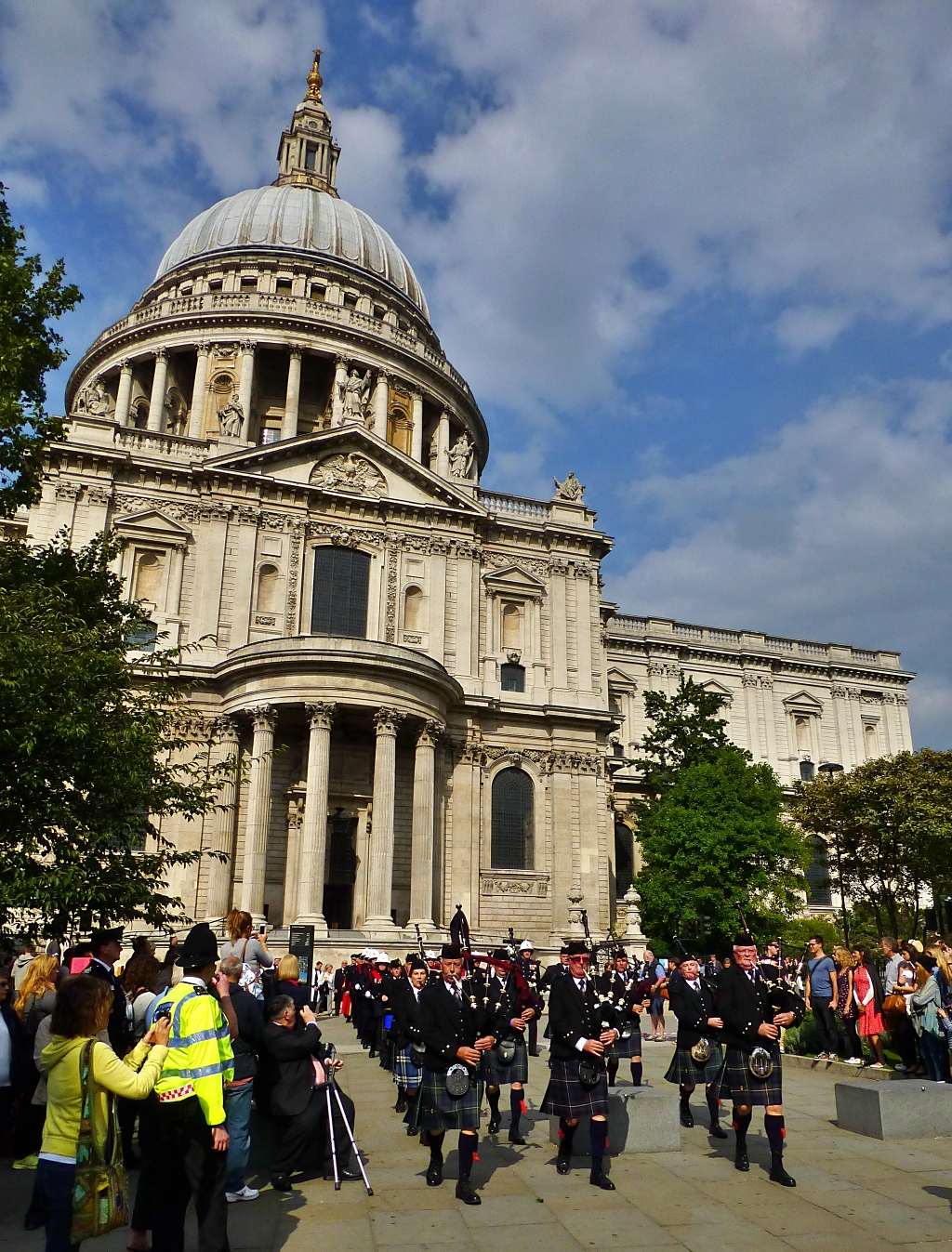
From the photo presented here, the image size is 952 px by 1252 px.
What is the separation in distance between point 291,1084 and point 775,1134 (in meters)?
4.82

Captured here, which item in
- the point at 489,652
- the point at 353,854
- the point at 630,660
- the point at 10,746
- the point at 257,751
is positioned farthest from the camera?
the point at 630,660

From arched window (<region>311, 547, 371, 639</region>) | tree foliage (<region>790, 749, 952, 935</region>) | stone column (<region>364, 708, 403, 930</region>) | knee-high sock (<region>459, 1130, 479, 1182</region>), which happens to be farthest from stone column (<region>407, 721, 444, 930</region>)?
knee-high sock (<region>459, 1130, 479, 1182</region>)

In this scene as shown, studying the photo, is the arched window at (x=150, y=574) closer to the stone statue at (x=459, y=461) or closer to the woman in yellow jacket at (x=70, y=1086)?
the stone statue at (x=459, y=461)

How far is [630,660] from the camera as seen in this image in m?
58.0

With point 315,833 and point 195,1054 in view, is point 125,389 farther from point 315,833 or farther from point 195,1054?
point 195,1054

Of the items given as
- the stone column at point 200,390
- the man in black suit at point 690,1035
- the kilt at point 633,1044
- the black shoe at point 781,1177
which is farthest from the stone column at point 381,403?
the black shoe at point 781,1177

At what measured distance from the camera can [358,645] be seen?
3412 centimetres

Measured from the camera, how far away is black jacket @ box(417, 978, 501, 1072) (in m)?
9.23

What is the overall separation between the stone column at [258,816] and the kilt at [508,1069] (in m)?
21.2

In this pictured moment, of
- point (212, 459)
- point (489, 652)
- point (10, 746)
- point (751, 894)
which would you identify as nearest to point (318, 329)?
point (212, 459)

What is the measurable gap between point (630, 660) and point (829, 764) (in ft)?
48.6

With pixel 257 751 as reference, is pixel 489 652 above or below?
above

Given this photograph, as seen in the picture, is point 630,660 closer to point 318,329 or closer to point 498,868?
point 498,868

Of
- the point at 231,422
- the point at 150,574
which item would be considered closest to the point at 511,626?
the point at 231,422
